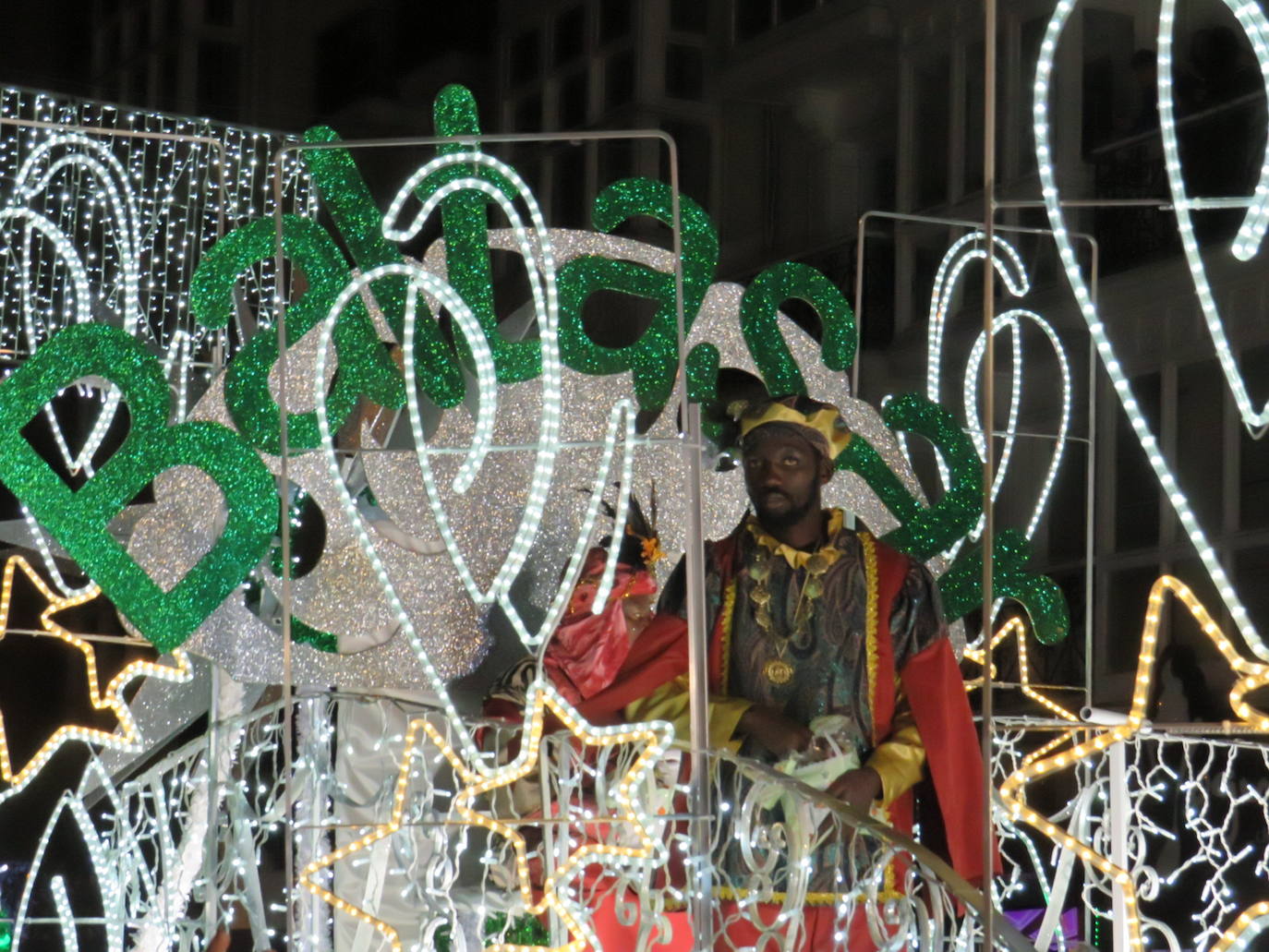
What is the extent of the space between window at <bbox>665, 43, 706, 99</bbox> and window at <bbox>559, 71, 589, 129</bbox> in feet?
1.22

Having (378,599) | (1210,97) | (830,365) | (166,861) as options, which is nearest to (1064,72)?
(1210,97)

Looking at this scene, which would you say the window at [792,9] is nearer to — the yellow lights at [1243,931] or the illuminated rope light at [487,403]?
the illuminated rope light at [487,403]

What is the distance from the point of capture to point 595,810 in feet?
15.3

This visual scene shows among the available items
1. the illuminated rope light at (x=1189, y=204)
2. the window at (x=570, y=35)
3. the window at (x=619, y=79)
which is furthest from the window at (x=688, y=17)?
the illuminated rope light at (x=1189, y=204)

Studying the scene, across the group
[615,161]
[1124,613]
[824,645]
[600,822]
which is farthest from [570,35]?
[600,822]

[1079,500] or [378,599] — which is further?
[1079,500]

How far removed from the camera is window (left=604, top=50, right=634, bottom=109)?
839cm

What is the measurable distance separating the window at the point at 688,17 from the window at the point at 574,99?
45 cm

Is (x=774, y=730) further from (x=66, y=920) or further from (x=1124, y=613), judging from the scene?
(x=1124, y=613)

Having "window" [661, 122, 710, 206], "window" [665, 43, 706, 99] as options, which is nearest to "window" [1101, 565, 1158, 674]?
"window" [661, 122, 710, 206]

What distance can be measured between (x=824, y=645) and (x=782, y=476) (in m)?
0.41

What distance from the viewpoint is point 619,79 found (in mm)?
8430

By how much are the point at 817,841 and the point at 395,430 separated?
2.46 m

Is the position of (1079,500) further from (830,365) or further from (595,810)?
(595,810)
